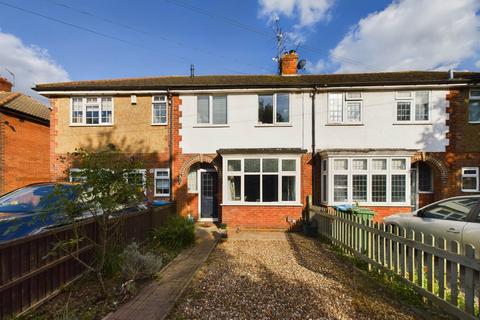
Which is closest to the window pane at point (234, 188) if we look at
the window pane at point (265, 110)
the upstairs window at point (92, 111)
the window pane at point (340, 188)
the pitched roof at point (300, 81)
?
the window pane at point (265, 110)

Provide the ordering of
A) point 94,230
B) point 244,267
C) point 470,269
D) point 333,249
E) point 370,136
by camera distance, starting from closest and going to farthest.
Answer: point 470,269, point 94,230, point 244,267, point 333,249, point 370,136

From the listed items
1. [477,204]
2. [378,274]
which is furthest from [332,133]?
[378,274]

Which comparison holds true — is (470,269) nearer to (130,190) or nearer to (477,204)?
(477,204)

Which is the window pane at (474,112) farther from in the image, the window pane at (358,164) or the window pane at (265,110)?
the window pane at (265,110)

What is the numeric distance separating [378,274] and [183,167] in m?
8.18

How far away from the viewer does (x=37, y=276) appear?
3.60 m

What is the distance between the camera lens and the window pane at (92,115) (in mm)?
11359

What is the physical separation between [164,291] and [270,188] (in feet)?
21.3

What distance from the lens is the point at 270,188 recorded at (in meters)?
9.99

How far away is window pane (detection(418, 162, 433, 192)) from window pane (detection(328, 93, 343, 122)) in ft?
13.8

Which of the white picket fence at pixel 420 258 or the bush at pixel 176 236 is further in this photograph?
the bush at pixel 176 236

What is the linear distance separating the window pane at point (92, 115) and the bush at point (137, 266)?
8.78 m

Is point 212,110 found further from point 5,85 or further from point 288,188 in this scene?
point 5,85

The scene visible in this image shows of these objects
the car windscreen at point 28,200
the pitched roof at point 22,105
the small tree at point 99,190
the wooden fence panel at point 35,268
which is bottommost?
the wooden fence panel at point 35,268
